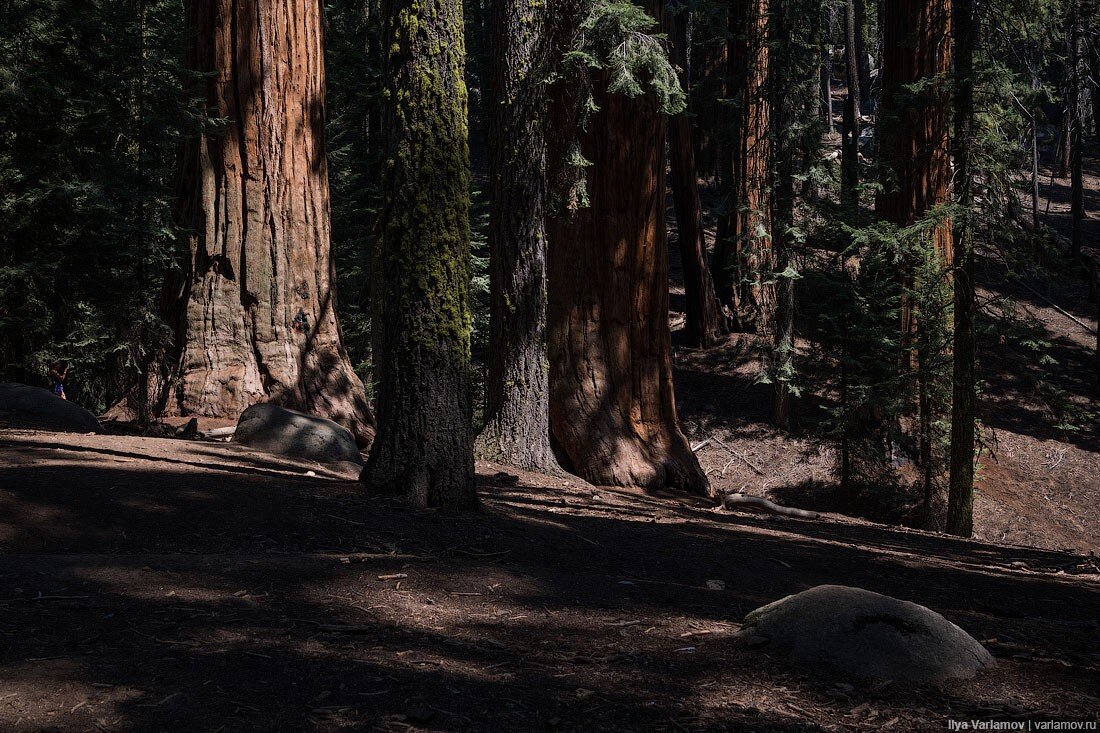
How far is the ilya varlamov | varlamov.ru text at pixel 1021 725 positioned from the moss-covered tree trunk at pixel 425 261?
11.9 ft

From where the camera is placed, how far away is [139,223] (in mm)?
9133

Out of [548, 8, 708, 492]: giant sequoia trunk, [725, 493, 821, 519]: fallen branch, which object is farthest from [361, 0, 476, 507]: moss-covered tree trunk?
[725, 493, 821, 519]: fallen branch

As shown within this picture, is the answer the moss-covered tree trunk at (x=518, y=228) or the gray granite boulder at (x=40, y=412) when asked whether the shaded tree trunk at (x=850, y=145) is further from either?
the gray granite boulder at (x=40, y=412)

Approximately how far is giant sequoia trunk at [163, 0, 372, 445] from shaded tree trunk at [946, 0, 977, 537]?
785cm

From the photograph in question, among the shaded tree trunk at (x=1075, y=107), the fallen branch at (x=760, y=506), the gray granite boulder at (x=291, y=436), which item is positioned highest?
the shaded tree trunk at (x=1075, y=107)

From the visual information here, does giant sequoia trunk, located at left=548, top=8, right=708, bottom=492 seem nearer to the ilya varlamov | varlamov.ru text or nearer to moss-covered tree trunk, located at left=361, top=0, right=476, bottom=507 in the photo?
moss-covered tree trunk, located at left=361, top=0, right=476, bottom=507

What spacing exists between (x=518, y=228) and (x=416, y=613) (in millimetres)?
5500

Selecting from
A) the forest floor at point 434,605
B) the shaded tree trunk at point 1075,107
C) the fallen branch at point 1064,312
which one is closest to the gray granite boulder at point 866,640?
the forest floor at point 434,605

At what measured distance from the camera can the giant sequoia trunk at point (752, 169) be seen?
17.1 m

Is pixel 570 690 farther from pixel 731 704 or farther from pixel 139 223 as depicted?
pixel 139 223

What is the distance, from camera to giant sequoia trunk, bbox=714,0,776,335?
17.1 metres

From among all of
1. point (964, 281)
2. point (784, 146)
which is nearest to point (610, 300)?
point (964, 281)

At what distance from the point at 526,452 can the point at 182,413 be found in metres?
4.52

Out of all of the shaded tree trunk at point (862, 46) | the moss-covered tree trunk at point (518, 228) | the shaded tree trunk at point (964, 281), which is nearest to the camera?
the moss-covered tree trunk at point (518, 228)
